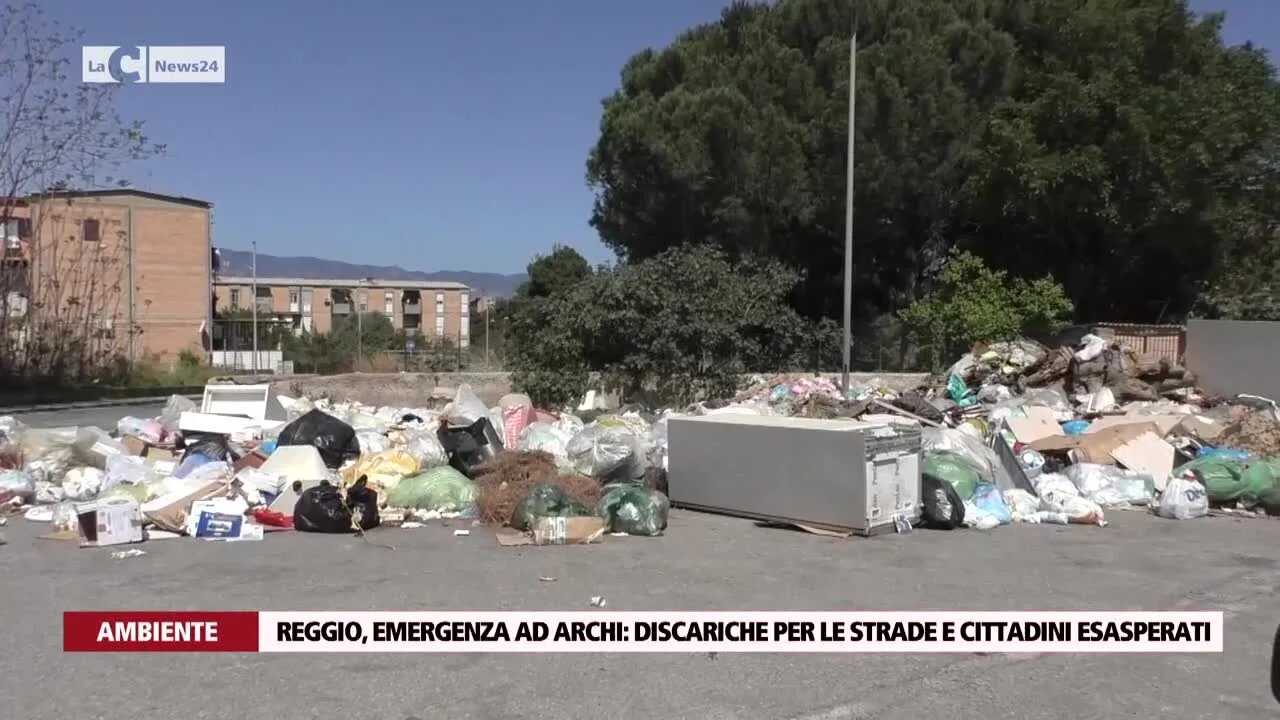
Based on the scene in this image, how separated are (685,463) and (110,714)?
630 cm

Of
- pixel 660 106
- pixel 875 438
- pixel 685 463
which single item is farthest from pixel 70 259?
pixel 875 438

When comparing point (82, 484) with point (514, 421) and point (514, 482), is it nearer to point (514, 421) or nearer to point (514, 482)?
point (514, 482)

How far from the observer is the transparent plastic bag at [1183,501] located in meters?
10.2

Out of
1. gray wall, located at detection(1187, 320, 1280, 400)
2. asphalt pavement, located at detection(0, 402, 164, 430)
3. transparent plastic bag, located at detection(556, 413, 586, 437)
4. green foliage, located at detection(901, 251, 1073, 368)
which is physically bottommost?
asphalt pavement, located at detection(0, 402, 164, 430)

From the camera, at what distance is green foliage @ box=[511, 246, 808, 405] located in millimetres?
16859

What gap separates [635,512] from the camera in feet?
29.8

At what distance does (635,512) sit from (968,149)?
15.4 m

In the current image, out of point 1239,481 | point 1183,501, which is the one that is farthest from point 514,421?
point 1239,481

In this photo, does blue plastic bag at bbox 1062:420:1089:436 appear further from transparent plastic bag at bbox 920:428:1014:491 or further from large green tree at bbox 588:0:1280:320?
large green tree at bbox 588:0:1280:320

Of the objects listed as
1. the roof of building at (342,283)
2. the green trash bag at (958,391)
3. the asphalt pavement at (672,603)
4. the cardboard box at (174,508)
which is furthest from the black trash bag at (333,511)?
the roof of building at (342,283)

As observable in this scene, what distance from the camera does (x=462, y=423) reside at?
1332cm

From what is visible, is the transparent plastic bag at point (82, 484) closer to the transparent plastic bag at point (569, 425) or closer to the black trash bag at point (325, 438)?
the black trash bag at point (325, 438)

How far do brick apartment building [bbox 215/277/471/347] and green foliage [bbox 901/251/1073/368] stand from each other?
2805 inches
